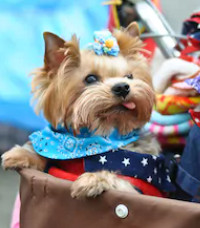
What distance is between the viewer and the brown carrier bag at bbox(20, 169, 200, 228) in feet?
3.10

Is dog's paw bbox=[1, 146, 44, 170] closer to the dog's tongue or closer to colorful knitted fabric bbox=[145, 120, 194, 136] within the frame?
the dog's tongue

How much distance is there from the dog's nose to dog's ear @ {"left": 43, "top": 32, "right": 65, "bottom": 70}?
0.73ft

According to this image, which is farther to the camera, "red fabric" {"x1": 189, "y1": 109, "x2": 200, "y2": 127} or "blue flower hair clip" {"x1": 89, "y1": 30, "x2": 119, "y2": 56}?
"blue flower hair clip" {"x1": 89, "y1": 30, "x2": 119, "y2": 56}

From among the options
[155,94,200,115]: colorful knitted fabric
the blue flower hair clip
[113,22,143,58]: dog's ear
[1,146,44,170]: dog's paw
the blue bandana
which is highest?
the blue flower hair clip

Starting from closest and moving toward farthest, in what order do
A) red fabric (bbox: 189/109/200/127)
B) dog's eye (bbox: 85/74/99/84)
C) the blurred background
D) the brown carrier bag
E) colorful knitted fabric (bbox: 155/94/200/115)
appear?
the brown carrier bag
red fabric (bbox: 189/109/200/127)
dog's eye (bbox: 85/74/99/84)
colorful knitted fabric (bbox: 155/94/200/115)
the blurred background

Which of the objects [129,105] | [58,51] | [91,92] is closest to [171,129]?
[129,105]

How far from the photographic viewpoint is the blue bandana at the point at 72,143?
1276 mm

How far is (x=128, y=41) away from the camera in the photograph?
1405 mm

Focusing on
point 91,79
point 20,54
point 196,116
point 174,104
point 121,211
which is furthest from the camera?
point 20,54

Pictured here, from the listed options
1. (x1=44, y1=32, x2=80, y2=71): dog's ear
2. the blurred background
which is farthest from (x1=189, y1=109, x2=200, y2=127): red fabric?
the blurred background

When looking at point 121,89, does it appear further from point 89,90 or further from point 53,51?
point 53,51

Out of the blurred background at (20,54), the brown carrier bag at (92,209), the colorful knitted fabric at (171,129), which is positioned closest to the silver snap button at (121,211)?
the brown carrier bag at (92,209)

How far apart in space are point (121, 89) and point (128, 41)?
26cm

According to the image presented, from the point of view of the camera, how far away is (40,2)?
2471 mm
